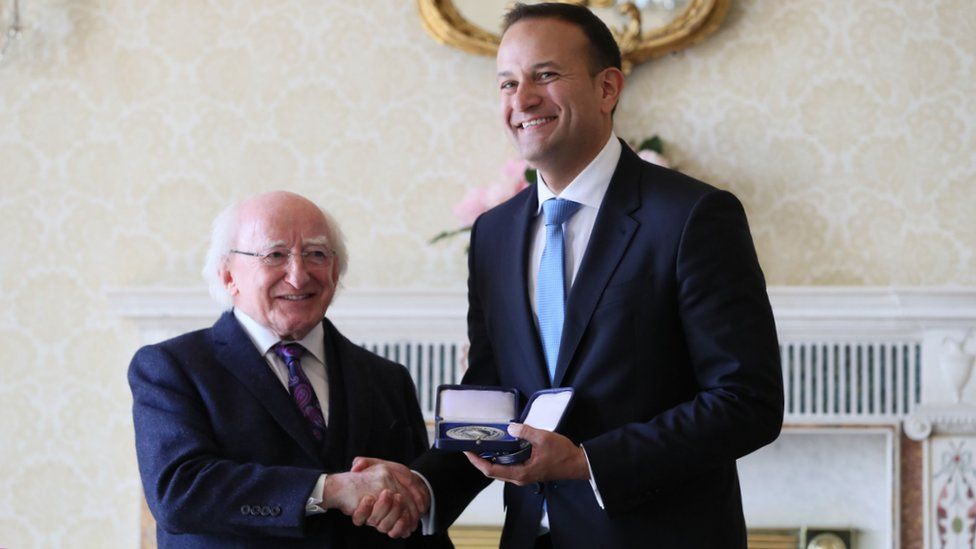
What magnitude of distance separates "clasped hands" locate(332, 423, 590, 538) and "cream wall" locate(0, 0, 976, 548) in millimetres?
1809

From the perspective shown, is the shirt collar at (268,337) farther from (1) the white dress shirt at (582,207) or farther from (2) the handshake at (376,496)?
(1) the white dress shirt at (582,207)

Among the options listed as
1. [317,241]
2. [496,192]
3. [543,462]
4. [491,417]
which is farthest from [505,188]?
[543,462]

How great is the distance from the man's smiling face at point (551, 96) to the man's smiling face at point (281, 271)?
44 centimetres

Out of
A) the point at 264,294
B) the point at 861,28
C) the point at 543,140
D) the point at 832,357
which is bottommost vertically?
the point at 832,357

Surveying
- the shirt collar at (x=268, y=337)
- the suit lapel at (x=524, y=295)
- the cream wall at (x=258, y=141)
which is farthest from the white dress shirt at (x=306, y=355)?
the cream wall at (x=258, y=141)

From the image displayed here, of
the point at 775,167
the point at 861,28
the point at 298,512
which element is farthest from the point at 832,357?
the point at 298,512

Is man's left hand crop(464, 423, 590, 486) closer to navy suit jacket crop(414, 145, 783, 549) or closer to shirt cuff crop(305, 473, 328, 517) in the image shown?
navy suit jacket crop(414, 145, 783, 549)

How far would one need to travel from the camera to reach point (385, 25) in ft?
12.8

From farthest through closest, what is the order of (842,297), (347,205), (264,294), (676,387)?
(347,205) → (842,297) → (264,294) → (676,387)

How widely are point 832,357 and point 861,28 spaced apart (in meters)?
1.06

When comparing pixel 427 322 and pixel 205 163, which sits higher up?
pixel 205 163

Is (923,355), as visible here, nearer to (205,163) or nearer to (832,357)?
(832,357)

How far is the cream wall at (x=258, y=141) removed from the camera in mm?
3781

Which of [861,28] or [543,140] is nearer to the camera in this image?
[543,140]
